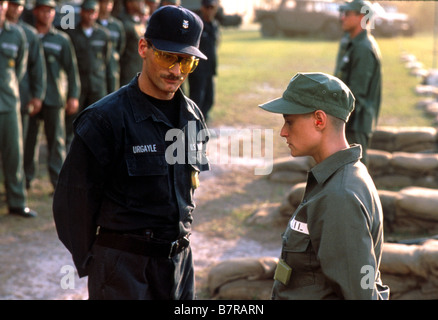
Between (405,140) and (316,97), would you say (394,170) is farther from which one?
(316,97)

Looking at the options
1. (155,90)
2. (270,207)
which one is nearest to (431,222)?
(270,207)

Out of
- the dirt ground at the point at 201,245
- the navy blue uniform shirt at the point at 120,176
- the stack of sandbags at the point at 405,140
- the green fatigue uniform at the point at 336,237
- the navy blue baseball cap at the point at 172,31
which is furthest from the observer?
the stack of sandbags at the point at 405,140

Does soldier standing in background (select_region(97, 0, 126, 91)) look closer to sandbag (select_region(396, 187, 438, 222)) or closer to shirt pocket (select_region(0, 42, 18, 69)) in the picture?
shirt pocket (select_region(0, 42, 18, 69))

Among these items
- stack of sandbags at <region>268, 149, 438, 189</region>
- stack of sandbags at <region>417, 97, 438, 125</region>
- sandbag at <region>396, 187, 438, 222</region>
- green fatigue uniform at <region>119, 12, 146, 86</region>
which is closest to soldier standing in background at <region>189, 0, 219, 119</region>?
green fatigue uniform at <region>119, 12, 146, 86</region>

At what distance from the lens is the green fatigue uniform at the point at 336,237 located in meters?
2.05

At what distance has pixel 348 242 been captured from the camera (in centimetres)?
204

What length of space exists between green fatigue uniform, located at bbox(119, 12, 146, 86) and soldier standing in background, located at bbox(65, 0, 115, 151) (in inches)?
35.8

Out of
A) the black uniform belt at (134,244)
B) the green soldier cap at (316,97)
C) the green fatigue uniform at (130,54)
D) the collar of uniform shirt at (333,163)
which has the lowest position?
the green fatigue uniform at (130,54)

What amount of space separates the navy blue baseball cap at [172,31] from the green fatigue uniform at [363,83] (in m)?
3.30

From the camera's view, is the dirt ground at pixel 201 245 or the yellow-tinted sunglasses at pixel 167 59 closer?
the yellow-tinted sunglasses at pixel 167 59

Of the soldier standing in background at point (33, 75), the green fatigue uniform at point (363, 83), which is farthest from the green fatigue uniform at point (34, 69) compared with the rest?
the green fatigue uniform at point (363, 83)

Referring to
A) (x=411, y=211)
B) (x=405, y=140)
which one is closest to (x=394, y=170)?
(x=405, y=140)

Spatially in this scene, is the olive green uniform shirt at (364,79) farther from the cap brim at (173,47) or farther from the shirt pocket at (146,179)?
the shirt pocket at (146,179)

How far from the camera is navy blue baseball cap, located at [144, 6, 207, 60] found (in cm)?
270
